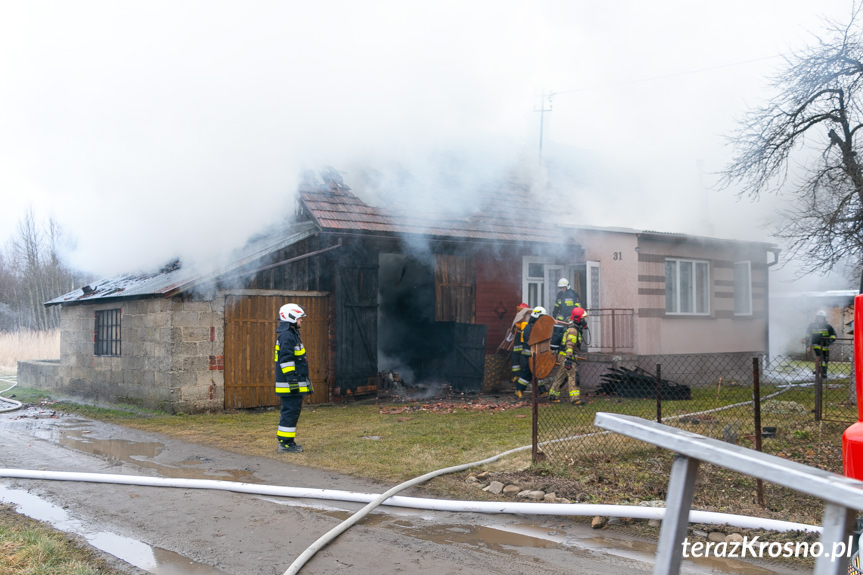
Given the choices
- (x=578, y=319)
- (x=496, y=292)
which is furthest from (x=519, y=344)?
(x=496, y=292)

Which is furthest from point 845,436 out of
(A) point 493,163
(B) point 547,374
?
(A) point 493,163

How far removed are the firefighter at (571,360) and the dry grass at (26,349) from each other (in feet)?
64.0

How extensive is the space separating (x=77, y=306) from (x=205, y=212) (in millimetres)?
4662

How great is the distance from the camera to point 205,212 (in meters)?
14.4

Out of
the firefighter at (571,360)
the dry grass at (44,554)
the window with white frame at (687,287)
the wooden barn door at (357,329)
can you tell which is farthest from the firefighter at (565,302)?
the dry grass at (44,554)

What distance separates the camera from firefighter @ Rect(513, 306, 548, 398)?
13555mm

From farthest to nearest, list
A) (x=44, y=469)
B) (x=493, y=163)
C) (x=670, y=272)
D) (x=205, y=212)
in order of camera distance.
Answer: (x=493, y=163) < (x=670, y=272) < (x=205, y=212) < (x=44, y=469)

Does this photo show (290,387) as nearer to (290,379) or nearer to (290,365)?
(290,379)

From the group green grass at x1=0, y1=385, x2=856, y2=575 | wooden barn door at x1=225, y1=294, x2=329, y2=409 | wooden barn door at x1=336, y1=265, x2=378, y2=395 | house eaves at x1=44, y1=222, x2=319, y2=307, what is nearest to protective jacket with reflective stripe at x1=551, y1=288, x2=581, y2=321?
green grass at x1=0, y1=385, x2=856, y2=575

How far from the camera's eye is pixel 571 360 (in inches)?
499

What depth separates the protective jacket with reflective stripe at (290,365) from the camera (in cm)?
863

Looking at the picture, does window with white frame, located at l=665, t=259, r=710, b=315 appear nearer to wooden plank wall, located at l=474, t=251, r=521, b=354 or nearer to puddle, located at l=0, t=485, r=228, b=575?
wooden plank wall, located at l=474, t=251, r=521, b=354

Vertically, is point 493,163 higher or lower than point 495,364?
higher

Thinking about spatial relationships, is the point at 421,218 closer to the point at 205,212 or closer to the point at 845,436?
the point at 205,212
